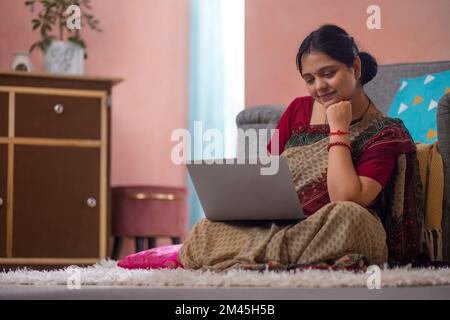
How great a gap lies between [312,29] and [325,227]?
1991mm

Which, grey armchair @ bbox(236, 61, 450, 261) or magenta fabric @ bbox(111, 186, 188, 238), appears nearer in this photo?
grey armchair @ bbox(236, 61, 450, 261)

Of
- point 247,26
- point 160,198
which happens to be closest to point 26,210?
point 160,198

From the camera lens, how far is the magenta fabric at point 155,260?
211 cm

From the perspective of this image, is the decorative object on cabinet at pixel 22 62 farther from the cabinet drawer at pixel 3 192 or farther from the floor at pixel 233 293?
the floor at pixel 233 293

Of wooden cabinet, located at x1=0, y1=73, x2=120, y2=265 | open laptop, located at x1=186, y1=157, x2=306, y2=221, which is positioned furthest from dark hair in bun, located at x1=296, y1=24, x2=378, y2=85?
wooden cabinet, located at x1=0, y1=73, x2=120, y2=265

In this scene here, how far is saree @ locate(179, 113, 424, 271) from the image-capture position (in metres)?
1.84

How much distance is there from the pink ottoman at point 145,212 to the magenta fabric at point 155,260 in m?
1.48

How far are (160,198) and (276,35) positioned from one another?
91cm

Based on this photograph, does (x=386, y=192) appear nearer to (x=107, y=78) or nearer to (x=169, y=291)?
(x=169, y=291)

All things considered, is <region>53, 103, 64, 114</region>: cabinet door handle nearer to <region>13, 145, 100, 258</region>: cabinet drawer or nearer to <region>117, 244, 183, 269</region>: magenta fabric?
<region>13, 145, 100, 258</region>: cabinet drawer

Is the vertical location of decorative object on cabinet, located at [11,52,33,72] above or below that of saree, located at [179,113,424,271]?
above

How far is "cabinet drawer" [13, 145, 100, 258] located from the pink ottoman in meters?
0.22

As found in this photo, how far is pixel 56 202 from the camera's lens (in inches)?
137

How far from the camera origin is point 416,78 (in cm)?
272
